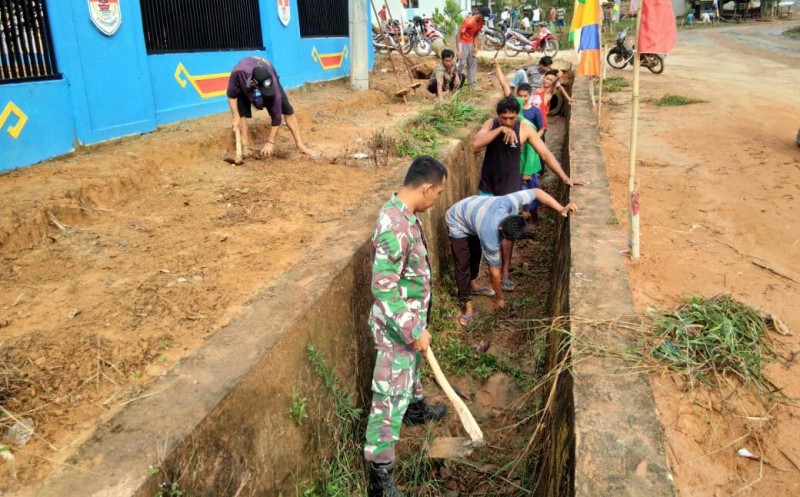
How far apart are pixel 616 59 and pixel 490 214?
14.0 m

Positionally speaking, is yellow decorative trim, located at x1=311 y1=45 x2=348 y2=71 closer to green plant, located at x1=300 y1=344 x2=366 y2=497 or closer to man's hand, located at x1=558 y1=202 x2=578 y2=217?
man's hand, located at x1=558 y1=202 x2=578 y2=217

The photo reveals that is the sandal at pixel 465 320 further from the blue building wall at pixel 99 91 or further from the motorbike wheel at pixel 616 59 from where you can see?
the motorbike wheel at pixel 616 59

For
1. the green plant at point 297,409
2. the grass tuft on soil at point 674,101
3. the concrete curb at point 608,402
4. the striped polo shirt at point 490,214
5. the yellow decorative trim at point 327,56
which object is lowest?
the green plant at point 297,409

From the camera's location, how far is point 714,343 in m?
2.84

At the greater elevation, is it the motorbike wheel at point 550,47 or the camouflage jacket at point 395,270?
the motorbike wheel at point 550,47

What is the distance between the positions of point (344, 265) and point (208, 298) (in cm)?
82

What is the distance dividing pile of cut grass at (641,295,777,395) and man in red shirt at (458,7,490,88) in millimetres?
8629

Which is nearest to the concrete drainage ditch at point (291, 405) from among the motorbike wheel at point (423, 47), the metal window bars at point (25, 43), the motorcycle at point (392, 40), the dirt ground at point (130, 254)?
the dirt ground at point (130, 254)

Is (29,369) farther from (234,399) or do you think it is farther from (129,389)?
(234,399)

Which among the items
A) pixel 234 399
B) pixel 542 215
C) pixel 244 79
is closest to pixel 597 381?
pixel 234 399

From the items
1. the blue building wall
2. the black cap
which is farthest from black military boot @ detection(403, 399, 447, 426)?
the blue building wall

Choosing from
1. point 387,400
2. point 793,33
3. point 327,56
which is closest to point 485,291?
point 387,400

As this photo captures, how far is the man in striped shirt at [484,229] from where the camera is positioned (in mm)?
4449

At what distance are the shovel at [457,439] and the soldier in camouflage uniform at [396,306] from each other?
0.20 meters
